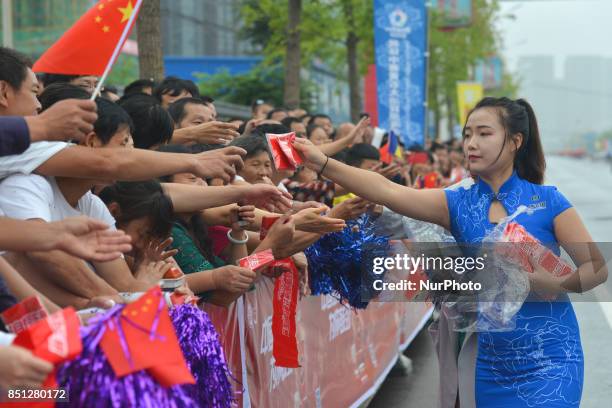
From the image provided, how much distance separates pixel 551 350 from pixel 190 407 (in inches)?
69.0

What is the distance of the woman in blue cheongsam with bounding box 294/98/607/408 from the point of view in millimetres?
3910

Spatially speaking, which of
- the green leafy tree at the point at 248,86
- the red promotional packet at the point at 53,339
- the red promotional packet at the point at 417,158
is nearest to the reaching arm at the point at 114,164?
the red promotional packet at the point at 53,339

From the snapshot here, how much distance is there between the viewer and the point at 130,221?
3.88 meters

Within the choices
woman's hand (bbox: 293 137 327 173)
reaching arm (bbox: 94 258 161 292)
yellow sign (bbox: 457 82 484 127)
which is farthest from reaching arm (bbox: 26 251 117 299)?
yellow sign (bbox: 457 82 484 127)

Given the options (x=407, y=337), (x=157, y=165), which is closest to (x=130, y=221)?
(x=157, y=165)

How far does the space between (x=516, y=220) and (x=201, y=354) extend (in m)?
1.51

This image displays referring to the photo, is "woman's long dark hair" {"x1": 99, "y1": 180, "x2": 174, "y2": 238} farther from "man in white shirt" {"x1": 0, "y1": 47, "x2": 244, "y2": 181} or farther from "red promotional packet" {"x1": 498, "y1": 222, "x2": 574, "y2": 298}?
"red promotional packet" {"x1": 498, "y1": 222, "x2": 574, "y2": 298}

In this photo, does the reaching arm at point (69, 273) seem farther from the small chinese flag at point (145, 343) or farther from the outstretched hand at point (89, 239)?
the small chinese flag at point (145, 343)

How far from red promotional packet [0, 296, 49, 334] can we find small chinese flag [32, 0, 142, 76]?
76.2 inches

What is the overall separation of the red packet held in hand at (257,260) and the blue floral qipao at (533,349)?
2.93 ft

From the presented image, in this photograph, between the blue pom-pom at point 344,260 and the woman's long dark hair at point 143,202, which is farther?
the blue pom-pom at point 344,260

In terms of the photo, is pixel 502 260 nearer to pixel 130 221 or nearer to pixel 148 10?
pixel 130 221

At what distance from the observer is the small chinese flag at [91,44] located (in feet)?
14.5

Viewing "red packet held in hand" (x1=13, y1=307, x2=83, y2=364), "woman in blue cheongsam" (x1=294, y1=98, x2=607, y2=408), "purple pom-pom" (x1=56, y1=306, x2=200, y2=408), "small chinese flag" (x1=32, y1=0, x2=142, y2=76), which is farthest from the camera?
"small chinese flag" (x1=32, y1=0, x2=142, y2=76)
